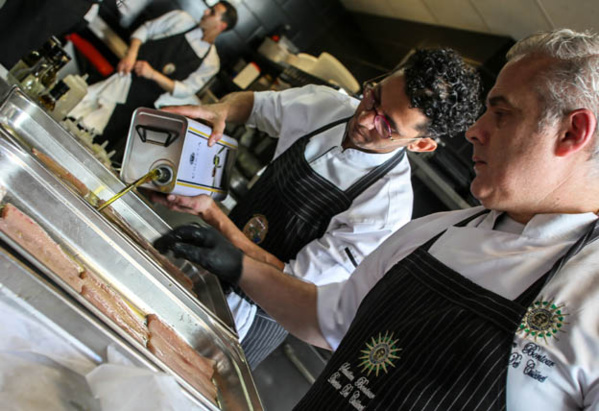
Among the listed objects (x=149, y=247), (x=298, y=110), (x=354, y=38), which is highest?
(x=149, y=247)

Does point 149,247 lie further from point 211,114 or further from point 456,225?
point 456,225

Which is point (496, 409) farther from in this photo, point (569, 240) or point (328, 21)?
point (328, 21)

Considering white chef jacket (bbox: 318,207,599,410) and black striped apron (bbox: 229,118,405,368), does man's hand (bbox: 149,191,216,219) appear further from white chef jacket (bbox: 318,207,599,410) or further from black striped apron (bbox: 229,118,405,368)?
white chef jacket (bbox: 318,207,599,410)

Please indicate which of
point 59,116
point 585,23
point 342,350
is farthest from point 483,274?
point 585,23

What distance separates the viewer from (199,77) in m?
3.60

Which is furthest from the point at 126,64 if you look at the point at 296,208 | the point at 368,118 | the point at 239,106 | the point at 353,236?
the point at 353,236

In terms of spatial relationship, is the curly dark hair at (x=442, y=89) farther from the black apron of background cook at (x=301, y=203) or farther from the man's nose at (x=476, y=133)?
the man's nose at (x=476, y=133)

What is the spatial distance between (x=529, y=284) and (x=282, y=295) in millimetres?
652

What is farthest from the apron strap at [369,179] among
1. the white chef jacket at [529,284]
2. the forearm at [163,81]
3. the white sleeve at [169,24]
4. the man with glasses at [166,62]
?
the white sleeve at [169,24]

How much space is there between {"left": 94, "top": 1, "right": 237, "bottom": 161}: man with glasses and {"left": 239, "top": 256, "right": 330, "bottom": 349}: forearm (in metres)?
2.14

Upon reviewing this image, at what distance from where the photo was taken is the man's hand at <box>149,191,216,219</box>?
57.0 inches

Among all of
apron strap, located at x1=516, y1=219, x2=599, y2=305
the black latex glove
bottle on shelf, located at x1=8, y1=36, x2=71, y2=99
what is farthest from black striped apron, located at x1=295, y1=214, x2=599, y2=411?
bottle on shelf, located at x1=8, y1=36, x2=71, y2=99

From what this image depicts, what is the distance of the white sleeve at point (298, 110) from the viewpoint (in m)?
1.84

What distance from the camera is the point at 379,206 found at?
161cm
